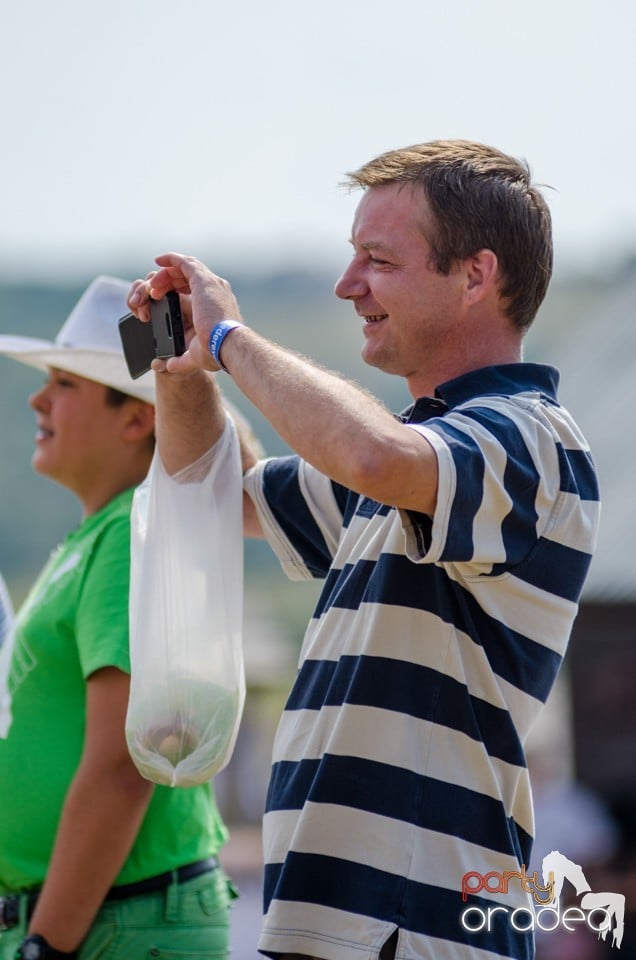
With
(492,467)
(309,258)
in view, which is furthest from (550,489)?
(309,258)

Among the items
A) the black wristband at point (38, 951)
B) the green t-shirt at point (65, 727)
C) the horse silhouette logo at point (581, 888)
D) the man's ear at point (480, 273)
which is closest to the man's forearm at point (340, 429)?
the man's ear at point (480, 273)

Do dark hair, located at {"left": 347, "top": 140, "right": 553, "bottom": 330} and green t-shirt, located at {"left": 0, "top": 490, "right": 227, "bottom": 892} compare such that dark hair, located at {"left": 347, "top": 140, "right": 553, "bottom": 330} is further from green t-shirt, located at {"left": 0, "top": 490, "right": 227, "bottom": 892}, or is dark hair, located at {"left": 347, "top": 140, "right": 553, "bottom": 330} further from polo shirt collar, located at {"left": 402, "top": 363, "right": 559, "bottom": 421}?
green t-shirt, located at {"left": 0, "top": 490, "right": 227, "bottom": 892}

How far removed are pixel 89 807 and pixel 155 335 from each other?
108 centimetres

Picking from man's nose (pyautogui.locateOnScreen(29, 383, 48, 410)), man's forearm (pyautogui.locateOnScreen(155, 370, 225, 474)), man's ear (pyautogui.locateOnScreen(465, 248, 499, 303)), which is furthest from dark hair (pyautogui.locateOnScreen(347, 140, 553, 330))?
man's nose (pyautogui.locateOnScreen(29, 383, 48, 410))

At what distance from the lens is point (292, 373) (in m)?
2.32

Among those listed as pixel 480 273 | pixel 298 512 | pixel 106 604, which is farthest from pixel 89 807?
pixel 480 273

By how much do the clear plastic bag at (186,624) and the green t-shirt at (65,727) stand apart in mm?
330

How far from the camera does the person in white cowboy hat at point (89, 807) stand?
310cm

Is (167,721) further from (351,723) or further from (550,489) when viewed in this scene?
(550,489)

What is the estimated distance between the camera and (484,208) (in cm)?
257

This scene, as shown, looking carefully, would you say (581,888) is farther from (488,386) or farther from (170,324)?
(170,324)

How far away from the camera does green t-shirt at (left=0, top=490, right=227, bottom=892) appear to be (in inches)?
126

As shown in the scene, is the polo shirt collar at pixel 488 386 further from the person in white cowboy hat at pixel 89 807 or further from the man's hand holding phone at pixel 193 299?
the person in white cowboy hat at pixel 89 807

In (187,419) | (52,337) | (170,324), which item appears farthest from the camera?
(52,337)
